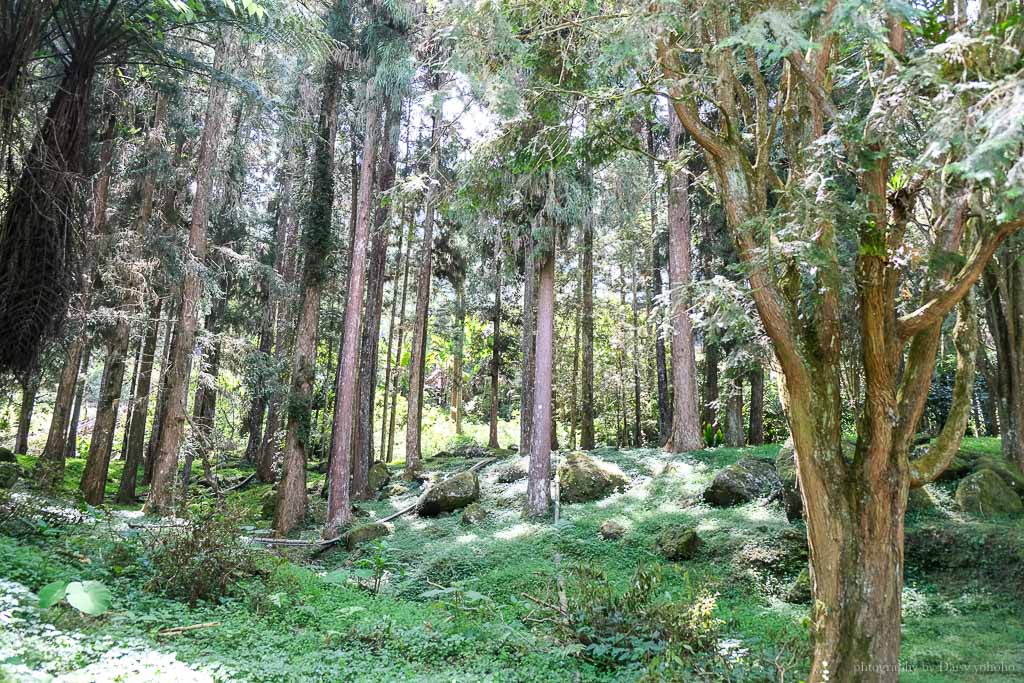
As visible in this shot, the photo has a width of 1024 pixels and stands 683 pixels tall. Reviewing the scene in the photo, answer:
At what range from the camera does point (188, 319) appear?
38.5 feet

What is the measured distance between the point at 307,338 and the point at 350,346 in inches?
49.2

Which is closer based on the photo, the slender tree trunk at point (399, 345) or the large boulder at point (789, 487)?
the large boulder at point (789, 487)

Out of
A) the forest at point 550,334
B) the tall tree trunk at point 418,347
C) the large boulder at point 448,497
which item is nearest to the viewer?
the forest at point 550,334

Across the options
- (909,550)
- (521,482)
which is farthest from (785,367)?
(521,482)

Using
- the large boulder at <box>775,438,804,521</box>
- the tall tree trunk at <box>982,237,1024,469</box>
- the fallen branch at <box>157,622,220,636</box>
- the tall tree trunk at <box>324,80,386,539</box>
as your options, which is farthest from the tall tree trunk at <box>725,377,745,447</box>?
the fallen branch at <box>157,622,220,636</box>

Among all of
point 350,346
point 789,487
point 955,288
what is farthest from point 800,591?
point 350,346

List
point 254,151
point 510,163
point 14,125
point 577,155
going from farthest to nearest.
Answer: point 254,151, point 510,163, point 577,155, point 14,125

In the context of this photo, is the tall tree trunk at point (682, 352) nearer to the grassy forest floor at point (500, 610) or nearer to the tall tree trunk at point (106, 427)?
the grassy forest floor at point (500, 610)

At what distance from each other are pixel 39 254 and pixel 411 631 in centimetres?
481

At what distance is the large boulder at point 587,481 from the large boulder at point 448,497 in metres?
2.16

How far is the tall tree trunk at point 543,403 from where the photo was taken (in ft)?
36.9

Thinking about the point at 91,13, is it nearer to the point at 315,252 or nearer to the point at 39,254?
the point at 39,254

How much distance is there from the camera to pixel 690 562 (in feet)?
27.7

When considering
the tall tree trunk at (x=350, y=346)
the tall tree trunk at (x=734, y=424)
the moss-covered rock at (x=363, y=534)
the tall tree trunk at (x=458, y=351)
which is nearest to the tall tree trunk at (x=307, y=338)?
the tall tree trunk at (x=350, y=346)
